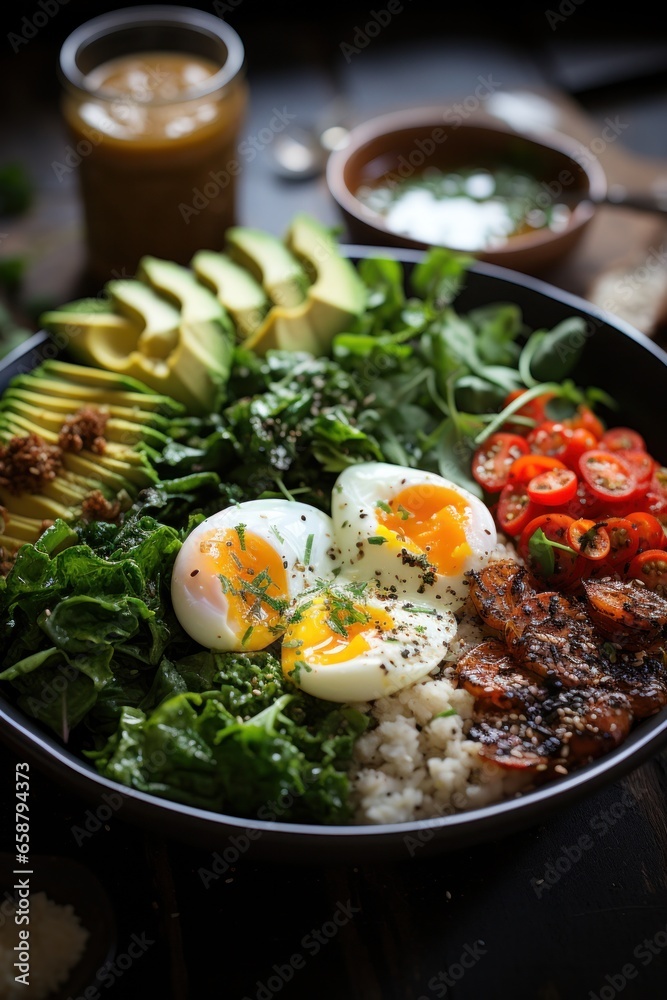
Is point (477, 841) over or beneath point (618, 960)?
over

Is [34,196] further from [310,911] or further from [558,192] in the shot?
[310,911]

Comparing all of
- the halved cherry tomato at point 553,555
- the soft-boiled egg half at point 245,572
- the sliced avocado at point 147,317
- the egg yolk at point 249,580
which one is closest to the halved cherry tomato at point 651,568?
the halved cherry tomato at point 553,555

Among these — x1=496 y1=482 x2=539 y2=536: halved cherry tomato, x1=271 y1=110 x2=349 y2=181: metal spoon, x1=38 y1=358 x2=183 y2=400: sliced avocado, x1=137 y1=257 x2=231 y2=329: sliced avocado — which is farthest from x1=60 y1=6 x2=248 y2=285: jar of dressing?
x1=496 y1=482 x2=539 y2=536: halved cherry tomato

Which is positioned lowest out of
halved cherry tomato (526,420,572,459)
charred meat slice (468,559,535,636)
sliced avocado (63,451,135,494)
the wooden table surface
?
the wooden table surface

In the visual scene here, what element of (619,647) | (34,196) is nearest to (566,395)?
(619,647)

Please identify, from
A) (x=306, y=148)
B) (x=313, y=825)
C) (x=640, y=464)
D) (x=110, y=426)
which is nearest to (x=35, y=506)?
(x=110, y=426)

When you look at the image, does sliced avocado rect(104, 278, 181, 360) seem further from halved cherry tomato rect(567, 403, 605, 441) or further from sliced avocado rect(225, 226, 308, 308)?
halved cherry tomato rect(567, 403, 605, 441)

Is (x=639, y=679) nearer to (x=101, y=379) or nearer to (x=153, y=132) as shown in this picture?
(x=101, y=379)
